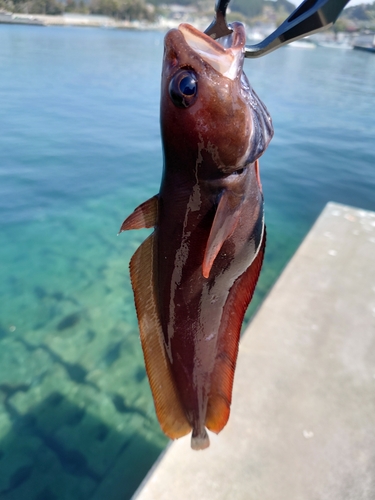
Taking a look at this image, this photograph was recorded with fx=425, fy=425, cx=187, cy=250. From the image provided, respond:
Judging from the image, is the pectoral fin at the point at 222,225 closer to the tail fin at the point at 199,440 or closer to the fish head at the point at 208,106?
the fish head at the point at 208,106

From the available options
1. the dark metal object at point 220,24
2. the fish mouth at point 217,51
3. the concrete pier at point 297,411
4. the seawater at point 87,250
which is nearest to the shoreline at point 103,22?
the seawater at point 87,250

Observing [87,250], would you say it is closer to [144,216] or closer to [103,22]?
[144,216]

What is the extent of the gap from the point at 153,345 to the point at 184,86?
981 mm

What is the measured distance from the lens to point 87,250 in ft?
26.2

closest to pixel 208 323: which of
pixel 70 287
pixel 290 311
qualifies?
pixel 290 311

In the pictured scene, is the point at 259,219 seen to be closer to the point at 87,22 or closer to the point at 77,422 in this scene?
the point at 77,422

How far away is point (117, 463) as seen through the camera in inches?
167

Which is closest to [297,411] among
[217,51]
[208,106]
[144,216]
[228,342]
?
[228,342]

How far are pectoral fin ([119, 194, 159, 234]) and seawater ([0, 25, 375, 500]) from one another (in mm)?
3405

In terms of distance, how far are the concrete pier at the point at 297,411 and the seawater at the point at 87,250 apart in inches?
55.1

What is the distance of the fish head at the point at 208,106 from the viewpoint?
1.28 meters

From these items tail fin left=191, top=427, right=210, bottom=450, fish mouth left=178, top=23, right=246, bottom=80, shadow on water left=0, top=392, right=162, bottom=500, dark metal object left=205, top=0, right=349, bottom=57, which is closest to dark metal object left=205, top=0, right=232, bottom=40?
dark metal object left=205, top=0, right=349, bottom=57

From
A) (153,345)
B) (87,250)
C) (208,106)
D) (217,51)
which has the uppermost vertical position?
(217,51)

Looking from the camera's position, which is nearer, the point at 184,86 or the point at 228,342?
the point at 184,86
